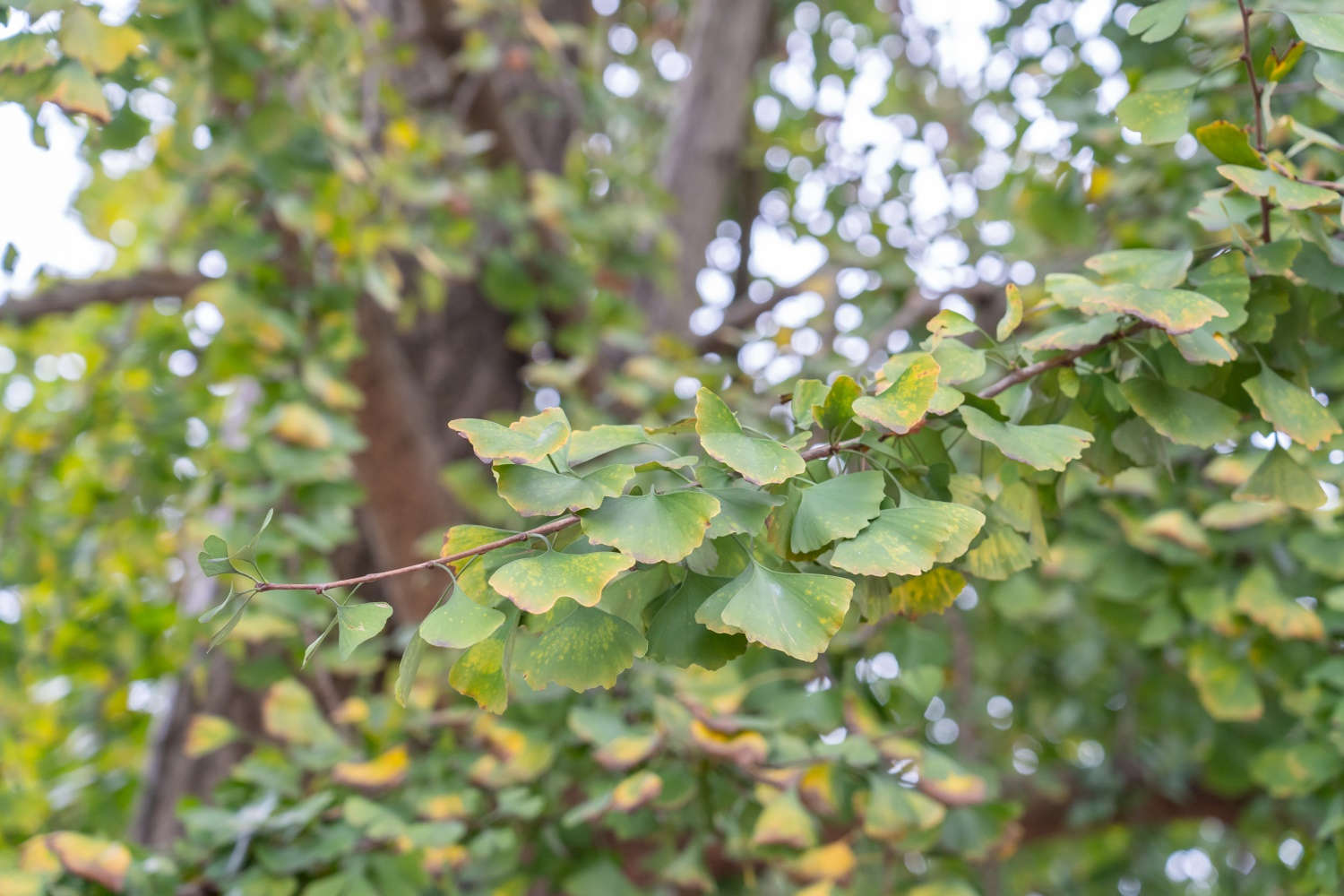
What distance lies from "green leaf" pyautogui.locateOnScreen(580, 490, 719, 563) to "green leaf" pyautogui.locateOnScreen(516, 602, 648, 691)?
6cm

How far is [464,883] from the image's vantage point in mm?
1559

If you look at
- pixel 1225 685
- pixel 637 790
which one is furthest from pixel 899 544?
pixel 1225 685

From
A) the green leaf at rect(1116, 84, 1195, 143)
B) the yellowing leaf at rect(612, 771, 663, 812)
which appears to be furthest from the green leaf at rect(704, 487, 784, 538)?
the yellowing leaf at rect(612, 771, 663, 812)

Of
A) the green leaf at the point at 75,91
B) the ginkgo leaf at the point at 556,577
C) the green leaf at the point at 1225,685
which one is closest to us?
the ginkgo leaf at the point at 556,577

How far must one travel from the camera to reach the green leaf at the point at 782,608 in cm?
54

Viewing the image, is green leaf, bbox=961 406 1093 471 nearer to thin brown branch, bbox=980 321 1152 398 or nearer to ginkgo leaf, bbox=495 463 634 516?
thin brown branch, bbox=980 321 1152 398

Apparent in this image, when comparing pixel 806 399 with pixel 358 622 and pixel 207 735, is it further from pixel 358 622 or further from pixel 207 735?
pixel 207 735

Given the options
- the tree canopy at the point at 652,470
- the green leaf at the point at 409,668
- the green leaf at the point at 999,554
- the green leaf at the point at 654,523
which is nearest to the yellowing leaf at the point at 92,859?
the tree canopy at the point at 652,470

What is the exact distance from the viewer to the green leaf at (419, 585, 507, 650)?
54 centimetres

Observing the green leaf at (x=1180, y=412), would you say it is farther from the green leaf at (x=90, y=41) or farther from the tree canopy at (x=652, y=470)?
the green leaf at (x=90, y=41)

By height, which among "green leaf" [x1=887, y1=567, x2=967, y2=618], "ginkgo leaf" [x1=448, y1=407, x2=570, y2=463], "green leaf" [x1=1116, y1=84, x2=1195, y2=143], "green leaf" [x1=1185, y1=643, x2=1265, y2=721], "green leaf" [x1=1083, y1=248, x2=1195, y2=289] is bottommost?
"green leaf" [x1=1185, y1=643, x2=1265, y2=721]

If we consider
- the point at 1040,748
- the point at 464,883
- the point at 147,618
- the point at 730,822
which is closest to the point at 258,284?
the point at 147,618

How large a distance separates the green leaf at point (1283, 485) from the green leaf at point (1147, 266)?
0.53 feet

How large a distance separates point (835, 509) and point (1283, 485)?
399 millimetres
